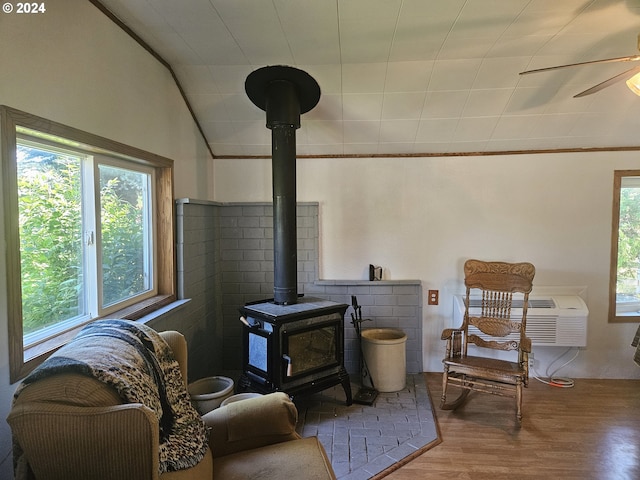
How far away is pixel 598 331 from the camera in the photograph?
134 inches

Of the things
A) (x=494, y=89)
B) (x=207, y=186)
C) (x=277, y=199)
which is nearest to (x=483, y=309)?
(x=494, y=89)

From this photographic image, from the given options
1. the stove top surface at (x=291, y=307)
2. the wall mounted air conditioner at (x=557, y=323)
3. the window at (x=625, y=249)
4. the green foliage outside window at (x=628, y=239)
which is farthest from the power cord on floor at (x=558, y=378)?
the stove top surface at (x=291, y=307)

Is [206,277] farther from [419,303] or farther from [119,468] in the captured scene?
[119,468]

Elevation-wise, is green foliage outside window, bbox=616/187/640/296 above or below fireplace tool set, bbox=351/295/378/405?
above

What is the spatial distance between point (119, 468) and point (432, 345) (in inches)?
117

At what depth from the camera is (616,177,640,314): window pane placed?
3.41 metres

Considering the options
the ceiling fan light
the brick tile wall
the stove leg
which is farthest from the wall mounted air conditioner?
the ceiling fan light

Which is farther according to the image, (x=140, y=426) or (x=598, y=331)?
(x=598, y=331)

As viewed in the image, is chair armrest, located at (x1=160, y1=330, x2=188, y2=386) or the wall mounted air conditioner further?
the wall mounted air conditioner

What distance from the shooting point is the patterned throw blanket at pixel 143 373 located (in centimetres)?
109

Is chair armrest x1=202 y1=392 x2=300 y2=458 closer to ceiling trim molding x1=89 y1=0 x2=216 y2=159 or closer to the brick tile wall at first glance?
the brick tile wall

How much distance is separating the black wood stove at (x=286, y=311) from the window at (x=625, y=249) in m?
2.47

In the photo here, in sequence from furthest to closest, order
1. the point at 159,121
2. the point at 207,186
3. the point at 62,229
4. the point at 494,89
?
1. the point at 207,186
2. the point at 494,89
3. the point at 159,121
4. the point at 62,229

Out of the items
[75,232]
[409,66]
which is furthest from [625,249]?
[75,232]
